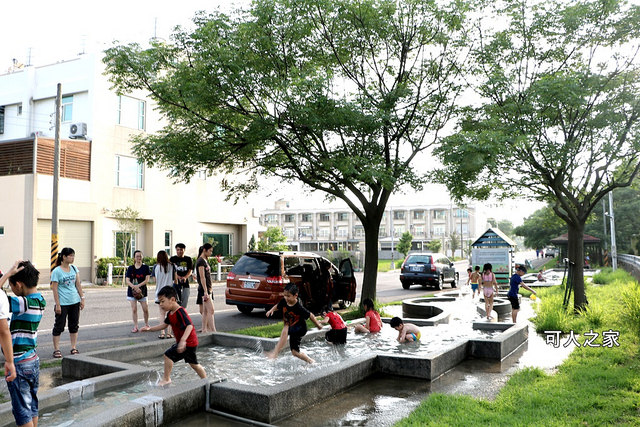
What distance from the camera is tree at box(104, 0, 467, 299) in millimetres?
11039

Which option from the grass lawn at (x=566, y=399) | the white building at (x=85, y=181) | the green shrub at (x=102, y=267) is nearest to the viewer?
the grass lawn at (x=566, y=399)

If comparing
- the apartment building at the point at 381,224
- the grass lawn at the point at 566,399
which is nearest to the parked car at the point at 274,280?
the grass lawn at the point at 566,399

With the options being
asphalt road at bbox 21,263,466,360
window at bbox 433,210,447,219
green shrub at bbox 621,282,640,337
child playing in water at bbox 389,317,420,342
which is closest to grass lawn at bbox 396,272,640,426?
green shrub at bbox 621,282,640,337

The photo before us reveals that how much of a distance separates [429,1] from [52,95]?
85.7ft

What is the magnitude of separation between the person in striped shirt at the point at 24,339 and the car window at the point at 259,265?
9.00 meters

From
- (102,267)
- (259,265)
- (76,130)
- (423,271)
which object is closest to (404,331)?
(259,265)

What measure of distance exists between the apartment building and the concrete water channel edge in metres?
79.7

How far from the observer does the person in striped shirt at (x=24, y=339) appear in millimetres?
4266

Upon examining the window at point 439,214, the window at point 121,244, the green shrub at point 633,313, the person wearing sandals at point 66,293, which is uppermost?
the window at point 439,214

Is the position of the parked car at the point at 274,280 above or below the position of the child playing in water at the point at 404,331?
above

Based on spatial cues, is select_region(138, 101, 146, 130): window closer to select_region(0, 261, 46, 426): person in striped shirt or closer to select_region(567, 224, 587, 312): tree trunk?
select_region(567, 224, 587, 312): tree trunk

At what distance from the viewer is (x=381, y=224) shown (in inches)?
4023

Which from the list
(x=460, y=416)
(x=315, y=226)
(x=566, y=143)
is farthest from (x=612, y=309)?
(x=315, y=226)

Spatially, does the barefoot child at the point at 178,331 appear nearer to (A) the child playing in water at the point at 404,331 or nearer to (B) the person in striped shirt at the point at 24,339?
(B) the person in striped shirt at the point at 24,339
